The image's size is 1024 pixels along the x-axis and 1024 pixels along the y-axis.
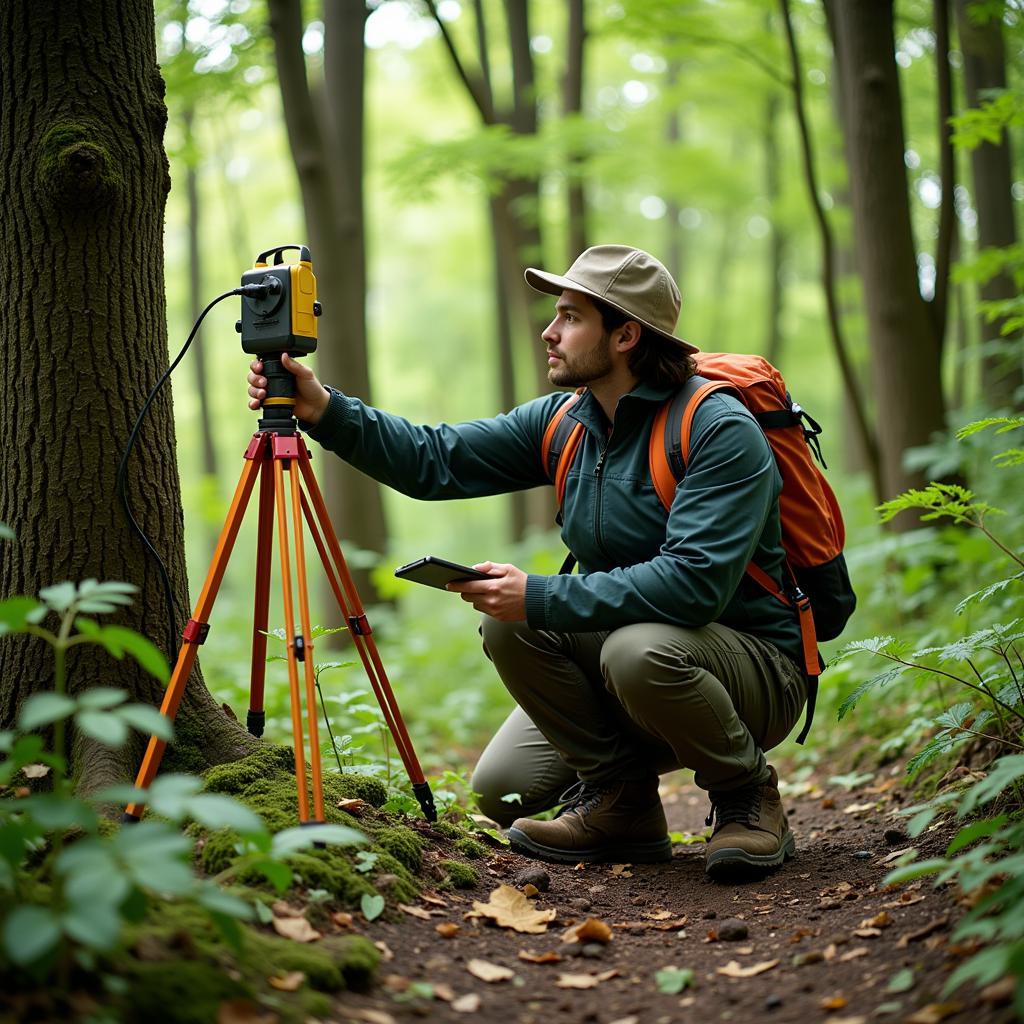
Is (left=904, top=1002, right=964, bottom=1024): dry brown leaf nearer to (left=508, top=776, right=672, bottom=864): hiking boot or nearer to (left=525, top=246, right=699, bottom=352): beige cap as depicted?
(left=508, top=776, right=672, bottom=864): hiking boot

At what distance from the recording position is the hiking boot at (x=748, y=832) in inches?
134

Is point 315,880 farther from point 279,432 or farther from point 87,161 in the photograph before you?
point 87,161

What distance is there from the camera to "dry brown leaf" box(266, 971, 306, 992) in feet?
6.96

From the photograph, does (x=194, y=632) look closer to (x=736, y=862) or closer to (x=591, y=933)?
(x=591, y=933)

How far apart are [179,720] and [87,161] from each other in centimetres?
169

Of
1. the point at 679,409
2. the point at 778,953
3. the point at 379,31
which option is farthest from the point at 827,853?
the point at 379,31

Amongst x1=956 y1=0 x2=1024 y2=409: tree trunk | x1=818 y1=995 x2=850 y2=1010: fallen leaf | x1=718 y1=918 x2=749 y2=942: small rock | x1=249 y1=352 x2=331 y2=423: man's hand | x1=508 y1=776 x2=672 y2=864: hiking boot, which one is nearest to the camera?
x1=818 y1=995 x2=850 y2=1010: fallen leaf

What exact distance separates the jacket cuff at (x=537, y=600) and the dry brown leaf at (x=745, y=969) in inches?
45.8

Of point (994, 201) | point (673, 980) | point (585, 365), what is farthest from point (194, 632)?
point (994, 201)

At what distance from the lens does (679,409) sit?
355 centimetres

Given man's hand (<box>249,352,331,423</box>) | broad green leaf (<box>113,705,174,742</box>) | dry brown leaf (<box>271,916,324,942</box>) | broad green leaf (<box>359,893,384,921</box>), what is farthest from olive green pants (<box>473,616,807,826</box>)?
broad green leaf (<box>113,705,174,742</box>)

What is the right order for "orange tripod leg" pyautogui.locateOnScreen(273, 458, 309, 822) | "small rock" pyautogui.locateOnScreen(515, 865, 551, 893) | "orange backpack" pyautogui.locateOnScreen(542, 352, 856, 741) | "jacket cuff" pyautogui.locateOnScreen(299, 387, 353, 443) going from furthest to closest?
"orange backpack" pyautogui.locateOnScreen(542, 352, 856, 741) → "jacket cuff" pyautogui.locateOnScreen(299, 387, 353, 443) → "small rock" pyautogui.locateOnScreen(515, 865, 551, 893) → "orange tripod leg" pyautogui.locateOnScreen(273, 458, 309, 822)

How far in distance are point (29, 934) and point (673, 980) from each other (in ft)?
5.17

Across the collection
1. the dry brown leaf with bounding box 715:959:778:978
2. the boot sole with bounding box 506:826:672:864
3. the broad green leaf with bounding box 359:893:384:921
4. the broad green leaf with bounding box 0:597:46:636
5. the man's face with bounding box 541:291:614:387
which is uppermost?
the man's face with bounding box 541:291:614:387
